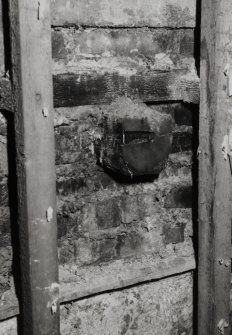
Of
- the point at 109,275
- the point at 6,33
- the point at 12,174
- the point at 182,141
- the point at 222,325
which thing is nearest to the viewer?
the point at 6,33

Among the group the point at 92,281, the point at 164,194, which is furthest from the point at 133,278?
the point at 164,194

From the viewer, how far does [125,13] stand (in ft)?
6.25

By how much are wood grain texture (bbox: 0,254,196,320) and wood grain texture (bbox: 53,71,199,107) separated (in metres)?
0.65

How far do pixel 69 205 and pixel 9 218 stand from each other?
237mm

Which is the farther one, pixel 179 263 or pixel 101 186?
pixel 179 263

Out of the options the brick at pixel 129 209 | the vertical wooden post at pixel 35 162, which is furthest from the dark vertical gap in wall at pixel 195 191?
the vertical wooden post at pixel 35 162

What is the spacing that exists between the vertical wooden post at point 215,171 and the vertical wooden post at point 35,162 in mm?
675

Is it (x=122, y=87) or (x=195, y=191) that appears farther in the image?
(x=195, y=191)

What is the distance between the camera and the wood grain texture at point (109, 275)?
77.0 inches

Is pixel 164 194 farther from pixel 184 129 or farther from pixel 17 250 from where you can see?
pixel 17 250

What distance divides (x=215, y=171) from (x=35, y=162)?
80cm

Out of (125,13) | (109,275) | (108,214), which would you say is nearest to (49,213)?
(108,214)

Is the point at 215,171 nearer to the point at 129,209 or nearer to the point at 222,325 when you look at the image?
the point at 129,209

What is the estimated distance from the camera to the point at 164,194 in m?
2.17
